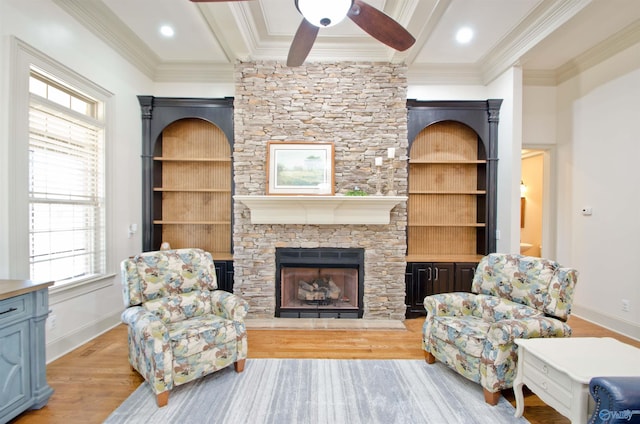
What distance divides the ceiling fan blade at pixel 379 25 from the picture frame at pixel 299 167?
1.56 metres

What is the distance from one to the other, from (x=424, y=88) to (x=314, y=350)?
3.56m

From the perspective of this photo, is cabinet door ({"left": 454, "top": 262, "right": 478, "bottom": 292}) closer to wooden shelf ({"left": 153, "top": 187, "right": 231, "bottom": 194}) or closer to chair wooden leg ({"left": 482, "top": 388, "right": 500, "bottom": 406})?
chair wooden leg ({"left": 482, "top": 388, "right": 500, "bottom": 406})

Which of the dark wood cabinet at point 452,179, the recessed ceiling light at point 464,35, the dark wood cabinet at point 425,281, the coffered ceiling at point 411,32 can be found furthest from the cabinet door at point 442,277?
the recessed ceiling light at point 464,35

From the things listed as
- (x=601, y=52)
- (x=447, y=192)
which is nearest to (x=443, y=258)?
(x=447, y=192)

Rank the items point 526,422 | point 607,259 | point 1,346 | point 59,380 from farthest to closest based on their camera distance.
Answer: point 607,259, point 59,380, point 526,422, point 1,346

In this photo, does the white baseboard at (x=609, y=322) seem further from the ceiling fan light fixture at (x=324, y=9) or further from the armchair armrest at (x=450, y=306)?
the ceiling fan light fixture at (x=324, y=9)

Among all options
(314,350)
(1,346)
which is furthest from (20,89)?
(314,350)

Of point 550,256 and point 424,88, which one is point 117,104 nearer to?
point 424,88

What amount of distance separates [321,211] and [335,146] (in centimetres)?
83

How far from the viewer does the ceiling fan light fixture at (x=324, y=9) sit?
64.0 inches

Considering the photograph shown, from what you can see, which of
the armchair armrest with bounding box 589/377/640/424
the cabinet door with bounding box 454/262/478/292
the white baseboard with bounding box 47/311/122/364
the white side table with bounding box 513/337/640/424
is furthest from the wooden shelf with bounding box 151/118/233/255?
the armchair armrest with bounding box 589/377/640/424

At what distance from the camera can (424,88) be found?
392cm

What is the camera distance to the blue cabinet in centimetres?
170

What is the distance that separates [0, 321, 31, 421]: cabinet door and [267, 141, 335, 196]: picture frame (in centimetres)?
235
